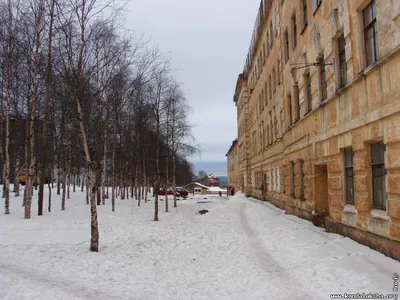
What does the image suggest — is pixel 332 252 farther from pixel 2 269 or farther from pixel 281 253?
pixel 2 269

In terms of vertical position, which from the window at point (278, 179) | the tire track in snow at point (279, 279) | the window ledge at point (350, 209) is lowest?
the tire track in snow at point (279, 279)

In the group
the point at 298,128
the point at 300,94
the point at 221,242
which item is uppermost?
the point at 300,94

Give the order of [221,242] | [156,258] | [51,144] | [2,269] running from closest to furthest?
[2,269] < [156,258] < [221,242] < [51,144]

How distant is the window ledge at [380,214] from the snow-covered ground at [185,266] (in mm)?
869

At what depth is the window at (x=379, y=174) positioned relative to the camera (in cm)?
863

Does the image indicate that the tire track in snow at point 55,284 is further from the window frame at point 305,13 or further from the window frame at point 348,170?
the window frame at point 305,13

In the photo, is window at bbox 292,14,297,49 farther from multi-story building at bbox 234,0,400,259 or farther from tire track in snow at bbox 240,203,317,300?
tire track in snow at bbox 240,203,317,300

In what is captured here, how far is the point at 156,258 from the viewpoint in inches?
376

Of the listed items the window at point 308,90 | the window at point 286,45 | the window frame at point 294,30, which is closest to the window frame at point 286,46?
the window at point 286,45

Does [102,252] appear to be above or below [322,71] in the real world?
below

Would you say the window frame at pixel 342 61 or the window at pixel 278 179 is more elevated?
the window frame at pixel 342 61

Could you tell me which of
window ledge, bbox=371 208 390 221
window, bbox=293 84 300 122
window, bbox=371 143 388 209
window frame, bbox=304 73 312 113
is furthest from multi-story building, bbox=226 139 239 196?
window ledge, bbox=371 208 390 221

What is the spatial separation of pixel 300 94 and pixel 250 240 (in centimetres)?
766

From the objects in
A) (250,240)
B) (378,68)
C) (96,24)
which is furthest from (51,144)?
(378,68)
